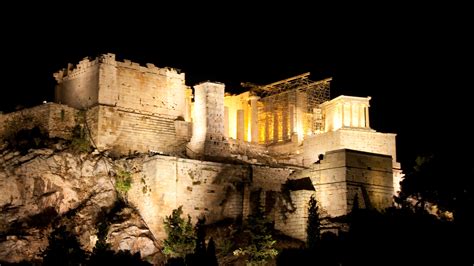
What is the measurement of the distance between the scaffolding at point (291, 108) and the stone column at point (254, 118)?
1070mm

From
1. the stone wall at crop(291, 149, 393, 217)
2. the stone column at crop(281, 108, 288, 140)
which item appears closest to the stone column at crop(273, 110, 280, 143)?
the stone column at crop(281, 108, 288, 140)

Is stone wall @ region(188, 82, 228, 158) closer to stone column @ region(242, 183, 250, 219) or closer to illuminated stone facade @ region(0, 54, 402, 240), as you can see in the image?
illuminated stone facade @ region(0, 54, 402, 240)

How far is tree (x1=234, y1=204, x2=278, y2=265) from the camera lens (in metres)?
63.5

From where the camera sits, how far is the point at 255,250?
208 feet

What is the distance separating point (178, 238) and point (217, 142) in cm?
1206

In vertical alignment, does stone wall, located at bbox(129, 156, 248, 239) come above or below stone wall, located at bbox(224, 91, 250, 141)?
below

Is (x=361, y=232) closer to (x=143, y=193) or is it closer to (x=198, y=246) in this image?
(x=198, y=246)

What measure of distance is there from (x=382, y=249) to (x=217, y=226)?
1236 cm

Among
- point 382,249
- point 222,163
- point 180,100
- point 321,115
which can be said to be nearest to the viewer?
point 382,249


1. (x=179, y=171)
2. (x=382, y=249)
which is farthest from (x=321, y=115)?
(x=382, y=249)

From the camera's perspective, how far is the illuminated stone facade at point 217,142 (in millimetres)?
69188

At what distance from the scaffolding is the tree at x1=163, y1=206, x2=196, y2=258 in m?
20.6

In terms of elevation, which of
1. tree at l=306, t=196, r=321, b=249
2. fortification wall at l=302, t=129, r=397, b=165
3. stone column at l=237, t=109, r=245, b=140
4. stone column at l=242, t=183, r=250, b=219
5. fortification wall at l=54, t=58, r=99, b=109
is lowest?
tree at l=306, t=196, r=321, b=249

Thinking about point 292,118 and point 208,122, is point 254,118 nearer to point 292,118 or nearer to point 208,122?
point 292,118
